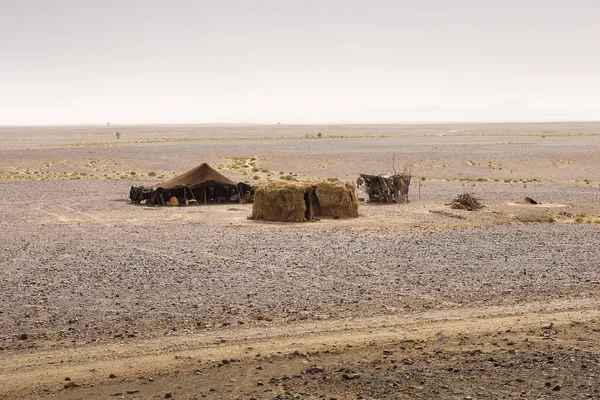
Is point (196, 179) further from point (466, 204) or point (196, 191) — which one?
point (466, 204)

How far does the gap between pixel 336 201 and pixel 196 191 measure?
756 centimetres

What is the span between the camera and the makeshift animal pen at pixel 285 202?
24.8 m

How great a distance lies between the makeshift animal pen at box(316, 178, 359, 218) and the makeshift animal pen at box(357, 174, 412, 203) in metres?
4.93

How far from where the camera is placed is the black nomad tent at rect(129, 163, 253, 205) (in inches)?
1192

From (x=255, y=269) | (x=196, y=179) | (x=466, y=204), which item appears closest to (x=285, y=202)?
(x=196, y=179)

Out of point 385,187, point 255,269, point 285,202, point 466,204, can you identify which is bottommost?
point 466,204

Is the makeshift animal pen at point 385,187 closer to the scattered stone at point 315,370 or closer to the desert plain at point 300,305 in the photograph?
the desert plain at point 300,305

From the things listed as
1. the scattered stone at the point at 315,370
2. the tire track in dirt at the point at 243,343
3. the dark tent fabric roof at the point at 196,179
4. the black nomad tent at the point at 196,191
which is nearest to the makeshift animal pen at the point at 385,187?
the black nomad tent at the point at 196,191

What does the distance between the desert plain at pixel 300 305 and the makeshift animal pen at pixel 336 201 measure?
46.2 inches

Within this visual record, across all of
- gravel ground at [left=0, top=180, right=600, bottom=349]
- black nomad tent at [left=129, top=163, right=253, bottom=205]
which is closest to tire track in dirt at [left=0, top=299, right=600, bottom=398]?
gravel ground at [left=0, top=180, right=600, bottom=349]

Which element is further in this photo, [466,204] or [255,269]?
[466,204]

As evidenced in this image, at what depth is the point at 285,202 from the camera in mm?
24891

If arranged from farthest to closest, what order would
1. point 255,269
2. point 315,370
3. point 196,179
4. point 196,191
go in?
point 196,179 < point 196,191 < point 255,269 < point 315,370

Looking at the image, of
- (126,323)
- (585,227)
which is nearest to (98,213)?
(126,323)
